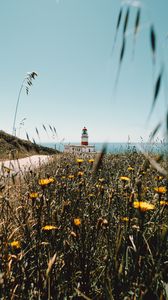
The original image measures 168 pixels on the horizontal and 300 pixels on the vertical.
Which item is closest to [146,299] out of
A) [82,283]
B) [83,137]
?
[82,283]

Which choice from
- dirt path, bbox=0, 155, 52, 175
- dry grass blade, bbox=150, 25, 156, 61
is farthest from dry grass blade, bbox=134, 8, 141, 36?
dirt path, bbox=0, 155, 52, 175

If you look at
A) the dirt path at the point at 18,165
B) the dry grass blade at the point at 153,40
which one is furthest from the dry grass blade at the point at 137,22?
the dirt path at the point at 18,165

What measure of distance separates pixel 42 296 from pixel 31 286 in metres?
0.24

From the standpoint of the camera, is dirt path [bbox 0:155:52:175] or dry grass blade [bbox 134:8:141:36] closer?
dry grass blade [bbox 134:8:141:36]

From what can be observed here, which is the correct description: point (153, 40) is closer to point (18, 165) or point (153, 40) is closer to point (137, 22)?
point (137, 22)

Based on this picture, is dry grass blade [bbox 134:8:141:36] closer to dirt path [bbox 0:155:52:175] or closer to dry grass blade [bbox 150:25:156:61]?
dry grass blade [bbox 150:25:156:61]

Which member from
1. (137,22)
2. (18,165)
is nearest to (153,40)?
(137,22)

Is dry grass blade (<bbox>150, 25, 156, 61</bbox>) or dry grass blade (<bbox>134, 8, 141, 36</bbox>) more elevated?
dry grass blade (<bbox>134, 8, 141, 36</bbox>)

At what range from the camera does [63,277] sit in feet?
6.51

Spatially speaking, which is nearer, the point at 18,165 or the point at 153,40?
the point at 153,40

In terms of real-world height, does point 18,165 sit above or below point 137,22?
below

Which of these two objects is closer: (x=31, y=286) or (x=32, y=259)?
(x=31, y=286)

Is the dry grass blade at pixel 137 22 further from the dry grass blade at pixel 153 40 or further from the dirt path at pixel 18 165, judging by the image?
the dirt path at pixel 18 165

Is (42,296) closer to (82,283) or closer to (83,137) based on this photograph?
(82,283)
